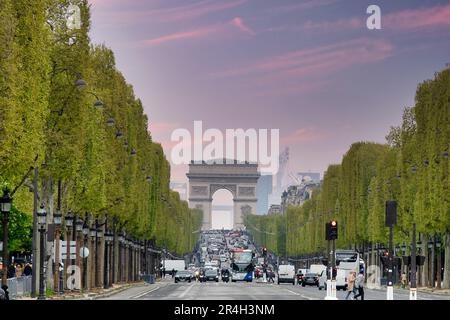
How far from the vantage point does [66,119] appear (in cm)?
5831

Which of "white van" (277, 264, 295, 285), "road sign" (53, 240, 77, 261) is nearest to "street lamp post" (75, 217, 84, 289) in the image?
"road sign" (53, 240, 77, 261)

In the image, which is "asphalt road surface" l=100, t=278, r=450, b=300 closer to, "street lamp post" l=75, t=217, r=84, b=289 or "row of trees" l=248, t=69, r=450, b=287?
"street lamp post" l=75, t=217, r=84, b=289

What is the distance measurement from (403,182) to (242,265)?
4682cm

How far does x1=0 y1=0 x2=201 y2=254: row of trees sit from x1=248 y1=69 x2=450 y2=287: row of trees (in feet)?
78.2

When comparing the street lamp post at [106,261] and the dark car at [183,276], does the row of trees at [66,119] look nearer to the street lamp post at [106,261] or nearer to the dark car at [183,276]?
the street lamp post at [106,261]

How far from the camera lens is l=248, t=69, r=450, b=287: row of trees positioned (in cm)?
8625

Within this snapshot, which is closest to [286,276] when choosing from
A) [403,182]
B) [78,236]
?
[403,182]

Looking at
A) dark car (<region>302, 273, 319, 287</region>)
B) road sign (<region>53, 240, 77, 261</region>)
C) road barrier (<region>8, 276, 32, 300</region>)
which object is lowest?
dark car (<region>302, 273, 319, 287</region>)

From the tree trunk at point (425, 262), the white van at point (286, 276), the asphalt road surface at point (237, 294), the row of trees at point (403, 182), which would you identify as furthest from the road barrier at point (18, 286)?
the white van at point (286, 276)

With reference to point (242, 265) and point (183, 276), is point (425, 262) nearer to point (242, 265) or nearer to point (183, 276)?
point (183, 276)

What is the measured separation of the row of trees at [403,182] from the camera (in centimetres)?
8625

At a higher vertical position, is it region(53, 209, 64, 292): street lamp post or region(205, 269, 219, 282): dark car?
region(53, 209, 64, 292): street lamp post
